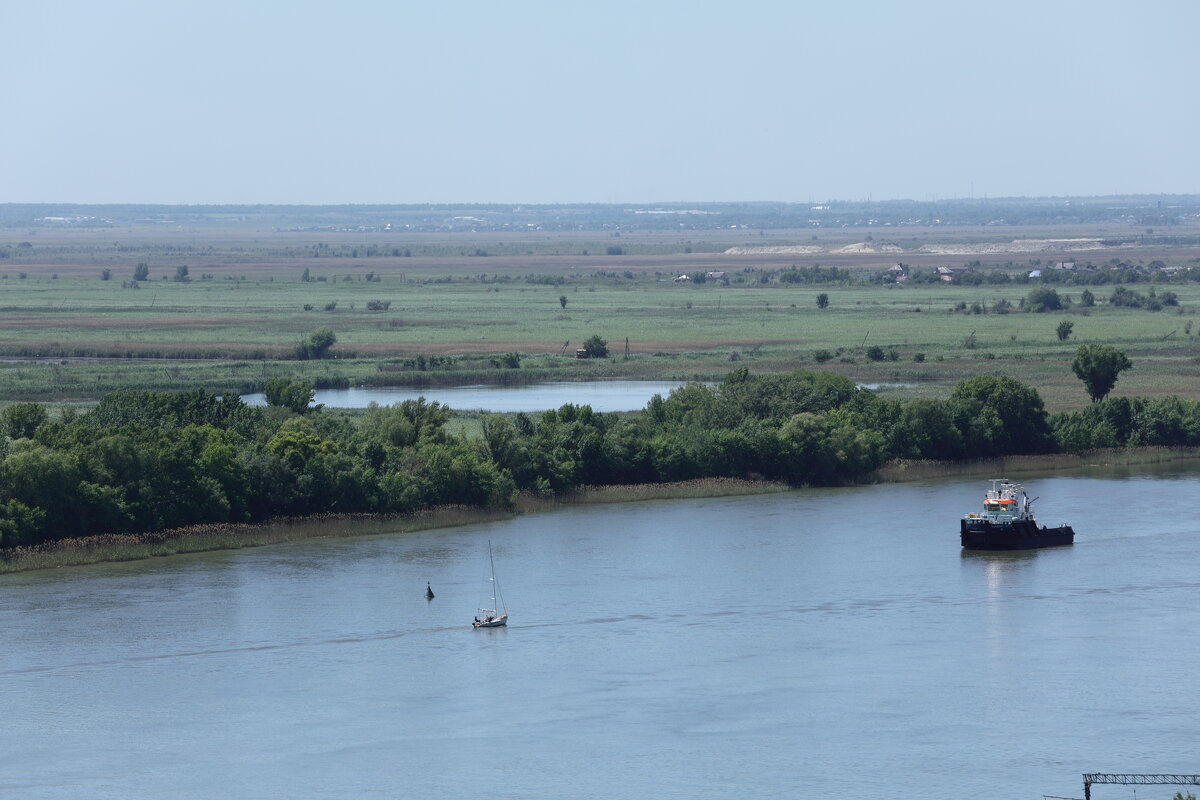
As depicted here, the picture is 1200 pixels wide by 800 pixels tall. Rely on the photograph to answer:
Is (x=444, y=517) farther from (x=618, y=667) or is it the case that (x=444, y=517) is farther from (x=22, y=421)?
(x=618, y=667)

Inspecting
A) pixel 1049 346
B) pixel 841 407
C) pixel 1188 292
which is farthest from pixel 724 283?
pixel 841 407

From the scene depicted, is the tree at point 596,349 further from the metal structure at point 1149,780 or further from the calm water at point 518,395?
the metal structure at point 1149,780

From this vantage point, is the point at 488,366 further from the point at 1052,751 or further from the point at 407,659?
the point at 1052,751

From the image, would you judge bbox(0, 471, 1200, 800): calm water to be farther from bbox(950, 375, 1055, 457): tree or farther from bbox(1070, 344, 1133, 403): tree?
bbox(1070, 344, 1133, 403): tree

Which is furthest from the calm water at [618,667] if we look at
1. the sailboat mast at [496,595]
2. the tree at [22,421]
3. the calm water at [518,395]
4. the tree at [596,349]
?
the tree at [596,349]

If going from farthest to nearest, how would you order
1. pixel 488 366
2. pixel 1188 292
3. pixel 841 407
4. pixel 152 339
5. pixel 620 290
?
pixel 620 290 → pixel 1188 292 → pixel 152 339 → pixel 488 366 → pixel 841 407

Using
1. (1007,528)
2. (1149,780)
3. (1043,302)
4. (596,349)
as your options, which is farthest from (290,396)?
(1043,302)
